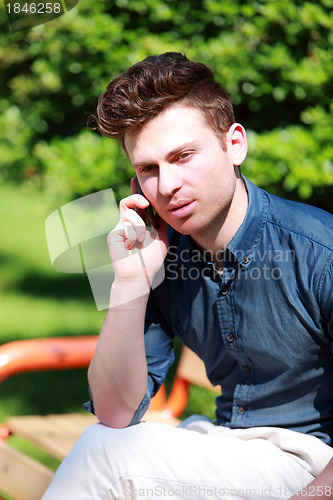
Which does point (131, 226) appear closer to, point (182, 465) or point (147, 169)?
point (147, 169)

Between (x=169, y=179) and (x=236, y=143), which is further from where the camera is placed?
(x=236, y=143)

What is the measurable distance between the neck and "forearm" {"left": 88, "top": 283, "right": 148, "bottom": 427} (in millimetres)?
294

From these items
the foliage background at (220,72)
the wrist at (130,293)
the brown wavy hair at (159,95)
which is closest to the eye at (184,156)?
the brown wavy hair at (159,95)

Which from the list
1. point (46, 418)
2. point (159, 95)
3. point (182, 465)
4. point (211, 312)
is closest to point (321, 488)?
point (182, 465)

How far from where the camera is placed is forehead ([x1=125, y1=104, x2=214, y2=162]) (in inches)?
78.1

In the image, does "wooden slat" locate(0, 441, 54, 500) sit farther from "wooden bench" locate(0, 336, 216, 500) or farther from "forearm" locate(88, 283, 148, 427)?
"forearm" locate(88, 283, 148, 427)

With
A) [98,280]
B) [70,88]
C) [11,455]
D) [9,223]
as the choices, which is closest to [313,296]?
[98,280]

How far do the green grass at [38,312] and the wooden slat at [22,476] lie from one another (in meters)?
0.99

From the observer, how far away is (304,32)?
3930 millimetres

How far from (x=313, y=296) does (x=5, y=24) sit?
4.83 metres

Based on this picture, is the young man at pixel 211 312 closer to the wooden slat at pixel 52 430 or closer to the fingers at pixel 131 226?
the fingers at pixel 131 226

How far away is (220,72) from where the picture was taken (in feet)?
12.9

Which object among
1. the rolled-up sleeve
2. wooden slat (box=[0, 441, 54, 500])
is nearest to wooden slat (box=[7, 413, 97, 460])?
wooden slat (box=[0, 441, 54, 500])

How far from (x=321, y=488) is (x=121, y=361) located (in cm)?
74
